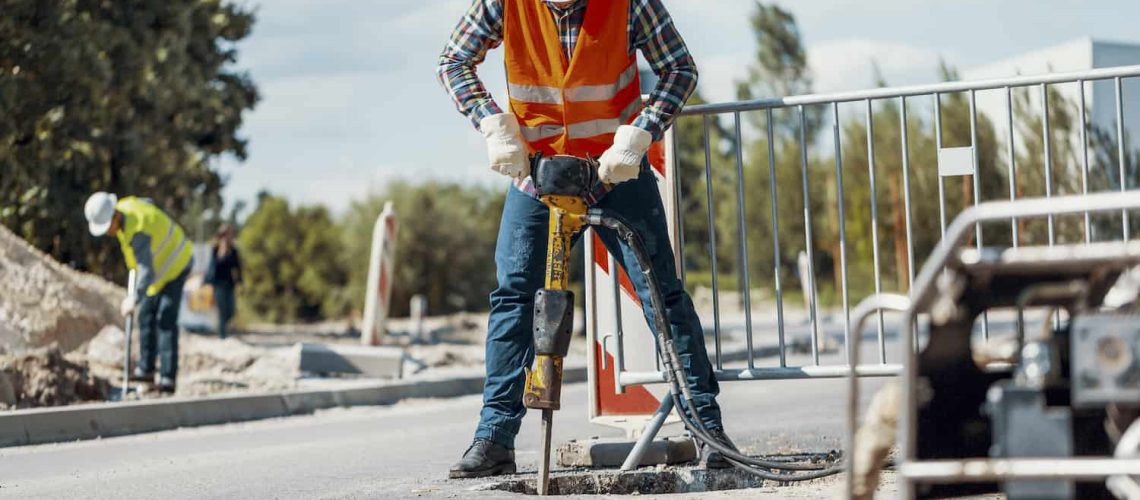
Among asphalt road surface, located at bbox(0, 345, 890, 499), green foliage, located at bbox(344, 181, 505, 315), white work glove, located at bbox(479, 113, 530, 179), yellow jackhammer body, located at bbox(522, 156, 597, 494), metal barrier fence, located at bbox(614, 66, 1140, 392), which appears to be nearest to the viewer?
yellow jackhammer body, located at bbox(522, 156, 597, 494)

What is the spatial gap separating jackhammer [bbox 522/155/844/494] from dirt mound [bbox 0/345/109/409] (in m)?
6.89

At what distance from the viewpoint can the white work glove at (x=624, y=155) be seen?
18.2 ft

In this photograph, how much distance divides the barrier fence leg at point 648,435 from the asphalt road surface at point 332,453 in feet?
1.67

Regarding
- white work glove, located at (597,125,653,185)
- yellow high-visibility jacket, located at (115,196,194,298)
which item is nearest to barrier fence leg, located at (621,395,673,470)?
white work glove, located at (597,125,653,185)

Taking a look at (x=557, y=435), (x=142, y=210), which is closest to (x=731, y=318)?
(x=142, y=210)

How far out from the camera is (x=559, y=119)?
585cm

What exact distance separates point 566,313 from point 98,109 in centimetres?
1943

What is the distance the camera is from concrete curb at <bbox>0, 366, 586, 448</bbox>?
407 inches

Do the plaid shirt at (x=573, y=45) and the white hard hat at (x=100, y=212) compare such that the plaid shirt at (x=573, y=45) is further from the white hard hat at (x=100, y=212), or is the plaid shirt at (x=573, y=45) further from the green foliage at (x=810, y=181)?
the green foliage at (x=810, y=181)

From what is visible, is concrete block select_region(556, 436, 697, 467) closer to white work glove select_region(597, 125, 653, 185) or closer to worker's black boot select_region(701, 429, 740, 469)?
worker's black boot select_region(701, 429, 740, 469)

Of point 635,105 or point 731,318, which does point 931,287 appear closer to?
point 635,105

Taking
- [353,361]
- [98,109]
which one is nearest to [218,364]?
[353,361]

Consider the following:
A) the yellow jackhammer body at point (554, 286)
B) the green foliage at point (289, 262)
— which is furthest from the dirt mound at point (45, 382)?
the green foliage at point (289, 262)

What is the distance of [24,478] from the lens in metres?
7.71
